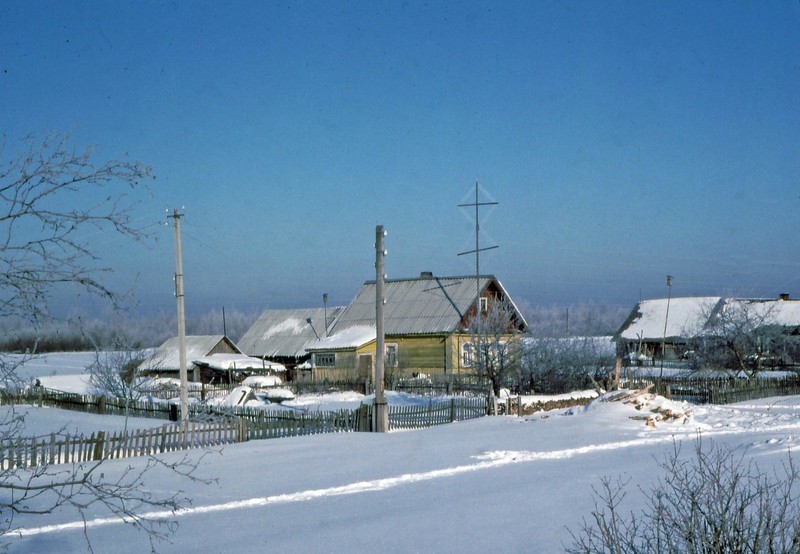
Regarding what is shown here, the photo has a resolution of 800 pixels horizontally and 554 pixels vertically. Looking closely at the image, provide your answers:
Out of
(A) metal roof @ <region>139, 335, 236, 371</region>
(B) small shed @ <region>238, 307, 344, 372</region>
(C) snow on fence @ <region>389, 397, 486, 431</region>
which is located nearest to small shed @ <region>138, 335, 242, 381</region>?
(A) metal roof @ <region>139, 335, 236, 371</region>

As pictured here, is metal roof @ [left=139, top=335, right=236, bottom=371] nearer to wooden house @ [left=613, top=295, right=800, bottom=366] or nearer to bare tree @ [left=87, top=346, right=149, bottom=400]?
bare tree @ [left=87, top=346, right=149, bottom=400]

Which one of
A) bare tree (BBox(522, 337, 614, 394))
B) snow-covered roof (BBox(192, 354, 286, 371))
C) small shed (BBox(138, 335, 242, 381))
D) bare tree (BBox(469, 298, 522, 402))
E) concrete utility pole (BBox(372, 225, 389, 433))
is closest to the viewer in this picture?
concrete utility pole (BBox(372, 225, 389, 433))

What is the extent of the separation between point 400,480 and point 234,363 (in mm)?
35879

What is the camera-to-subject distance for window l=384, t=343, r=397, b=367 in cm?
4653

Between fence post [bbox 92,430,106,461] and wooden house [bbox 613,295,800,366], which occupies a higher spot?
wooden house [bbox 613,295,800,366]

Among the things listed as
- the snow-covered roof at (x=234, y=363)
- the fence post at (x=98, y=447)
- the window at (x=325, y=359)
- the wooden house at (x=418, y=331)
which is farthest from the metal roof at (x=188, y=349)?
the fence post at (x=98, y=447)

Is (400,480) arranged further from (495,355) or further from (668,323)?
(668,323)

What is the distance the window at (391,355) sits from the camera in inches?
1832

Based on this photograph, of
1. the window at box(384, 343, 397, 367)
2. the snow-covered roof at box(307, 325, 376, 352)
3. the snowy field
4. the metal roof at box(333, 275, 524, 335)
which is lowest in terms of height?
the snowy field

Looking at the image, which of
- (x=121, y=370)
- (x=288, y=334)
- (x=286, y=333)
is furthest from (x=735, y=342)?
(x=121, y=370)

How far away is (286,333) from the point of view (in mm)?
58500

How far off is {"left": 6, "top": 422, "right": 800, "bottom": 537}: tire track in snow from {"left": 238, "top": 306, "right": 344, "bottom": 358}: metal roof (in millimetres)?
36833

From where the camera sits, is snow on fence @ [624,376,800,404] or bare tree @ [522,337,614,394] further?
bare tree @ [522,337,614,394]

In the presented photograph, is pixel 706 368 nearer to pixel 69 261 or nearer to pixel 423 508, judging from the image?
pixel 423 508
